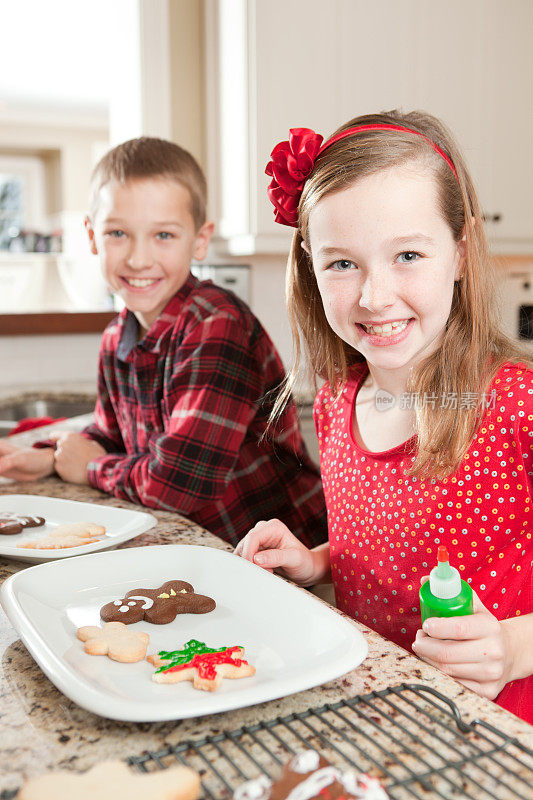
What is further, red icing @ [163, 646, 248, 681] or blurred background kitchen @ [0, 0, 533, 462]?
blurred background kitchen @ [0, 0, 533, 462]

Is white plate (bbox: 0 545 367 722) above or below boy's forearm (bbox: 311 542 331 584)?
above

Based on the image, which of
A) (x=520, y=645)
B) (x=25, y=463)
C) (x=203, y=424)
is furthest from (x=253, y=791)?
A: (x=25, y=463)

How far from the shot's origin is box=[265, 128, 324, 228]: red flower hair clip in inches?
38.7

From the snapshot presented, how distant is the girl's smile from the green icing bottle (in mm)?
343

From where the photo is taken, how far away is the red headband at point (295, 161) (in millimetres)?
964

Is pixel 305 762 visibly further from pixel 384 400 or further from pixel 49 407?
pixel 49 407

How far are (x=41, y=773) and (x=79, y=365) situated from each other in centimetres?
260

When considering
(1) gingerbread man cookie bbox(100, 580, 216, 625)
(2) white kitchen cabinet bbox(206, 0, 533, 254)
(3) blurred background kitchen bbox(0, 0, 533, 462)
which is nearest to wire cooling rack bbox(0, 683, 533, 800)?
(1) gingerbread man cookie bbox(100, 580, 216, 625)

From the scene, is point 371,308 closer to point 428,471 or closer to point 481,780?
point 428,471

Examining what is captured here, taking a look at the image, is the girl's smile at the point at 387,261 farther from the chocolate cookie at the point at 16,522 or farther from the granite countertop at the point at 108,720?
the chocolate cookie at the point at 16,522

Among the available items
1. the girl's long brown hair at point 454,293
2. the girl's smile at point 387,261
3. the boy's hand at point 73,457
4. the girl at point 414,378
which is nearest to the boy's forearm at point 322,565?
the girl at point 414,378

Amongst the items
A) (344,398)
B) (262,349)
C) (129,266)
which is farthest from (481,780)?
(129,266)

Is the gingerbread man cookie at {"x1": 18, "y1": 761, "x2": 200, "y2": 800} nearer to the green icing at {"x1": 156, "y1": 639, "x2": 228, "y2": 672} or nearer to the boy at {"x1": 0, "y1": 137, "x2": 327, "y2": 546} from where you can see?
the green icing at {"x1": 156, "y1": 639, "x2": 228, "y2": 672}

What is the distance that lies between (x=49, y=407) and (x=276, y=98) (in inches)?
50.4
